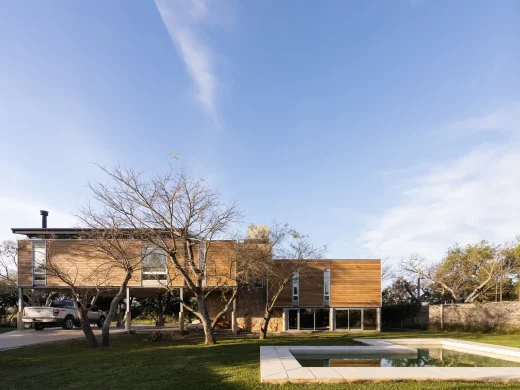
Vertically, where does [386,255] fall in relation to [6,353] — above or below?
above

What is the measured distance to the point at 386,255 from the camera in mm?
34656

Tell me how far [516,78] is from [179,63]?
489 inches

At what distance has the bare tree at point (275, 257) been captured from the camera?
1745 cm

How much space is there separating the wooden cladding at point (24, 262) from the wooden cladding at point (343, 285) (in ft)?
50.3

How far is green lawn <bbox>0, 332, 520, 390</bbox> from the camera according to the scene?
25.0ft

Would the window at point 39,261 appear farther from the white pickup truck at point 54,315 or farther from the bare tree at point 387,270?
the bare tree at point 387,270

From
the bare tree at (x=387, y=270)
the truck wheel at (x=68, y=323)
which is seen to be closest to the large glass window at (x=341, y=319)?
the bare tree at (x=387, y=270)

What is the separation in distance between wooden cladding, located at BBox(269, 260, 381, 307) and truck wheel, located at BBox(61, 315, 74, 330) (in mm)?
12412

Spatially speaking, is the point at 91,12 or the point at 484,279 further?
the point at 484,279

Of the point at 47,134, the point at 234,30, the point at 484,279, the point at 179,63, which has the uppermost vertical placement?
the point at 234,30

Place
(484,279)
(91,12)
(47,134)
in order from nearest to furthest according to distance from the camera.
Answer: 1. (91,12)
2. (47,134)
3. (484,279)

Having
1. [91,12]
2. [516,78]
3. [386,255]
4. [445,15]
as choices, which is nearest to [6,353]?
[91,12]

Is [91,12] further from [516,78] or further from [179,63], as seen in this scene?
[516,78]

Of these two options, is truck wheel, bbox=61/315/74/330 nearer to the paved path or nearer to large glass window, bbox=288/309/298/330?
the paved path
